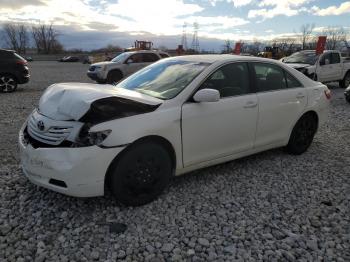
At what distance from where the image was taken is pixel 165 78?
4.41 m

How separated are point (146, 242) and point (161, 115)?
128 centimetres

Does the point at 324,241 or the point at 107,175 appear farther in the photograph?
the point at 107,175

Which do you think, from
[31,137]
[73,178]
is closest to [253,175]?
[73,178]

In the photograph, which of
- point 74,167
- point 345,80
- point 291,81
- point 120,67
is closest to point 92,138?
point 74,167

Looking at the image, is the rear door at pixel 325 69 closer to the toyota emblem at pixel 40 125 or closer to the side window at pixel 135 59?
the side window at pixel 135 59

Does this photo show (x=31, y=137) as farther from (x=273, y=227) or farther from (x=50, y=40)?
(x=50, y=40)

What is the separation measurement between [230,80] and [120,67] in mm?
12488

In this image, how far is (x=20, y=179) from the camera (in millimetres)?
4379

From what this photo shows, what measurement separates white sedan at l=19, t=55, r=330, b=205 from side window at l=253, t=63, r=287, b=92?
0.05ft

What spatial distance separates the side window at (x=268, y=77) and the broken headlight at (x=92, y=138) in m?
2.37

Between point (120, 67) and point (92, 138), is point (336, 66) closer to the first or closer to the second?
point (120, 67)

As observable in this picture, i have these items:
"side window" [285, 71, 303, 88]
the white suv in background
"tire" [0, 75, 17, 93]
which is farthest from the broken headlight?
the white suv in background

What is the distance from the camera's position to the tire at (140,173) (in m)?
3.46

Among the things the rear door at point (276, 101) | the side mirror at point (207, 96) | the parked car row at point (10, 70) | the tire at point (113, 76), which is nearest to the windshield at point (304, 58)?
the tire at point (113, 76)
